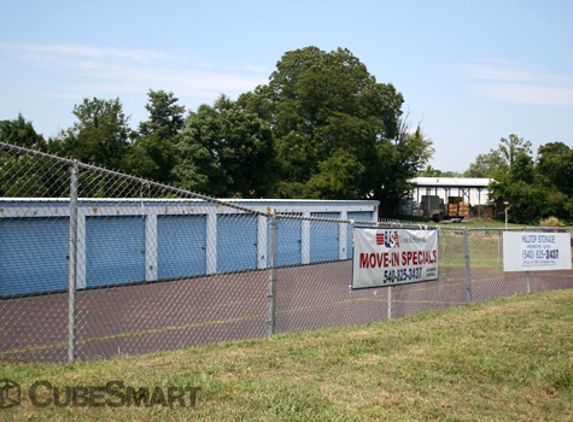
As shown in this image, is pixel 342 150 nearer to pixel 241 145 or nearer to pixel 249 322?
pixel 241 145

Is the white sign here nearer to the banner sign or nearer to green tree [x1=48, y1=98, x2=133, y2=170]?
the banner sign

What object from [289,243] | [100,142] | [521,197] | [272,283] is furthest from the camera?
[521,197]

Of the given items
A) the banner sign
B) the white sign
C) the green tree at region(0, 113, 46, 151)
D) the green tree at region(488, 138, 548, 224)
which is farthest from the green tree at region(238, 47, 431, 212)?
the banner sign

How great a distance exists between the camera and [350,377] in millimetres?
6004

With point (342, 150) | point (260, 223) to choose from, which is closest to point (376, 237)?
point (260, 223)

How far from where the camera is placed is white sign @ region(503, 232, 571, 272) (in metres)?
14.8

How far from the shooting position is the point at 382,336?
26.8ft

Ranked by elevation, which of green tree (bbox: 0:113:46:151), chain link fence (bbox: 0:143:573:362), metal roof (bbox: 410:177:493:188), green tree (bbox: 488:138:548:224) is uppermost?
green tree (bbox: 0:113:46:151)

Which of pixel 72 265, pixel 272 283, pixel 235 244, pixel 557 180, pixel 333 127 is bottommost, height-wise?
pixel 235 244

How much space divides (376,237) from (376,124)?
53.5m

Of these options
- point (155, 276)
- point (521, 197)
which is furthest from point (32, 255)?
point (521, 197)

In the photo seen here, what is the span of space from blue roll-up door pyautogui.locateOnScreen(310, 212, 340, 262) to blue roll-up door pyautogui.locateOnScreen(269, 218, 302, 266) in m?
0.82

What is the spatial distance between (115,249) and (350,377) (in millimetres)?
14445

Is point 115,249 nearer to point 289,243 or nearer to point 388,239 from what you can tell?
point 289,243
